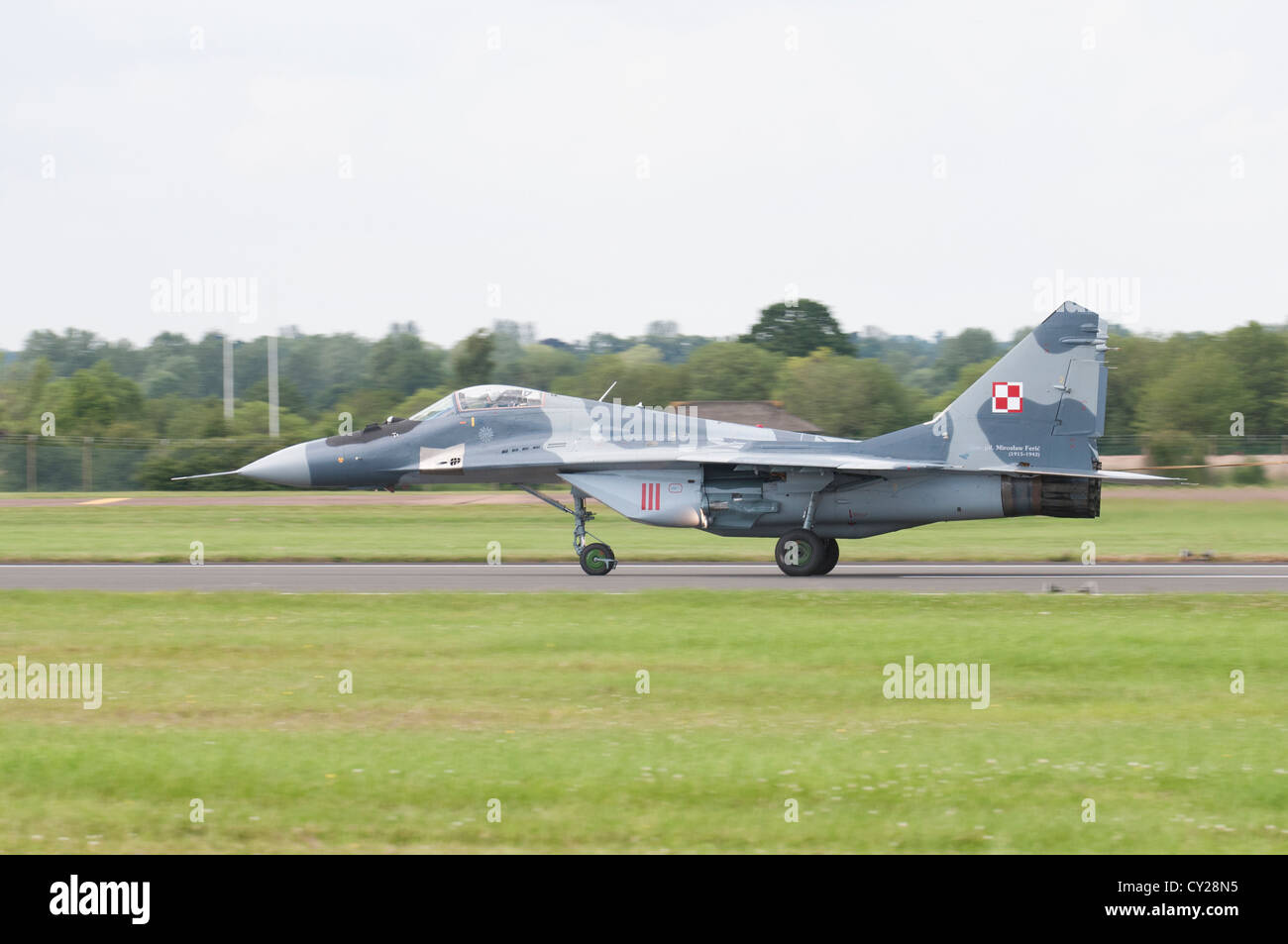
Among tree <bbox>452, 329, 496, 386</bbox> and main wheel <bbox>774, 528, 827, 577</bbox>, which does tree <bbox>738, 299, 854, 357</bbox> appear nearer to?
tree <bbox>452, 329, 496, 386</bbox>

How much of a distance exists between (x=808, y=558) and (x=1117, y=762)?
14.3m

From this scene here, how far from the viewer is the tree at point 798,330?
8725 centimetres

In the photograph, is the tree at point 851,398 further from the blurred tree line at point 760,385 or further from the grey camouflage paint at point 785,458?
the grey camouflage paint at point 785,458

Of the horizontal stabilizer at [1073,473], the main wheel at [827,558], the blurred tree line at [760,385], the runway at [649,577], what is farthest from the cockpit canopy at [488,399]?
the blurred tree line at [760,385]

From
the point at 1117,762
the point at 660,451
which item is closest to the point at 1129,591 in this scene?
the point at 660,451

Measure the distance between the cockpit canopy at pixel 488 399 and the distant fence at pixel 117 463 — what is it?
2637 cm

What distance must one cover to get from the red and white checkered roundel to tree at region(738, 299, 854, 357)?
63.2 meters

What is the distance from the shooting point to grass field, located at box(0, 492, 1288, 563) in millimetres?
29031

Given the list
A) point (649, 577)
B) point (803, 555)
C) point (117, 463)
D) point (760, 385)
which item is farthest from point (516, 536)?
point (760, 385)

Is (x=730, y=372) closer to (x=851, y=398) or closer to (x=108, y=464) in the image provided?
(x=851, y=398)

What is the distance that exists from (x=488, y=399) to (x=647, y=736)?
15594 mm

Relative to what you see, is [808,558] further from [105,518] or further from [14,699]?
[105,518]

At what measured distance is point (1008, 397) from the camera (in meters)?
23.6

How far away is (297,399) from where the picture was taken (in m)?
90.5
